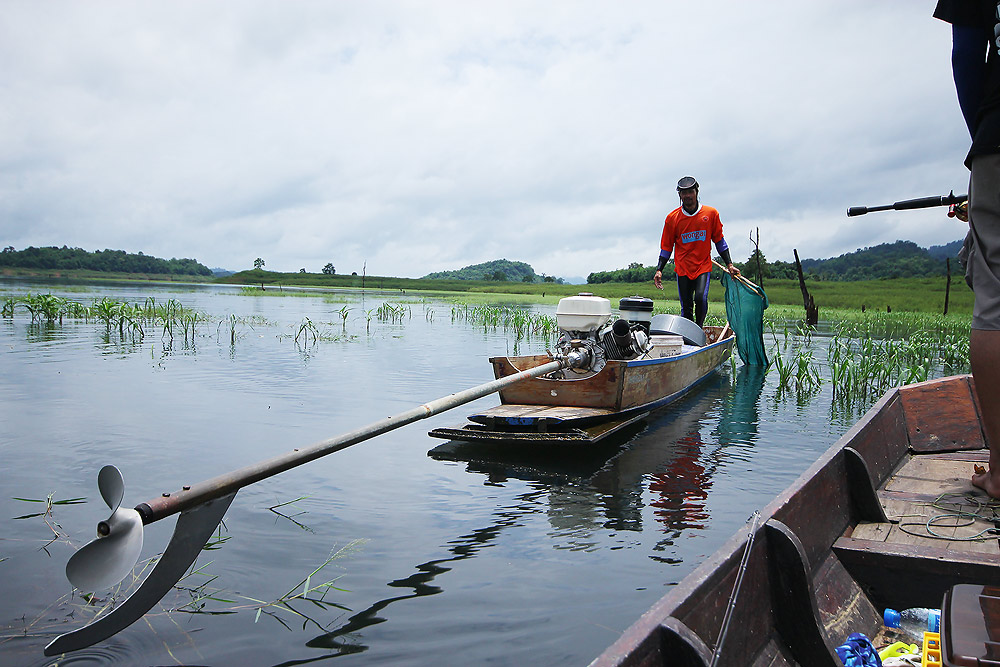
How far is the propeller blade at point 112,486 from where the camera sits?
2213 millimetres

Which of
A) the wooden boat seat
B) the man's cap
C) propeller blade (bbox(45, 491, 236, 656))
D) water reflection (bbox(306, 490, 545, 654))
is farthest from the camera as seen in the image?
the man's cap

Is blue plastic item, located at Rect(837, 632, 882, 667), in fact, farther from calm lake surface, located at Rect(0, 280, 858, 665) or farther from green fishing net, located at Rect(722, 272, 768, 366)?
green fishing net, located at Rect(722, 272, 768, 366)

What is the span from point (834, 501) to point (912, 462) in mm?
1747

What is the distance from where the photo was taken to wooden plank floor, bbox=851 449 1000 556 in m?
2.69

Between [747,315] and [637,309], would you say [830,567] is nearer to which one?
[637,309]

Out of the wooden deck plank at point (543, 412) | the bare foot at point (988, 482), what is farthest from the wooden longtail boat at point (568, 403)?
the bare foot at point (988, 482)

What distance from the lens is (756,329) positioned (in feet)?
39.3

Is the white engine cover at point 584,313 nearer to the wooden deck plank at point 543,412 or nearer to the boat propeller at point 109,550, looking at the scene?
the wooden deck plank at point 543,412

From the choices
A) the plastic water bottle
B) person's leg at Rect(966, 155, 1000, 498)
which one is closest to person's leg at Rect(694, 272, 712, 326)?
person's leg at Rect(966, 155, 1000, 498)

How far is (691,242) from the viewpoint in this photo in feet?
32.1

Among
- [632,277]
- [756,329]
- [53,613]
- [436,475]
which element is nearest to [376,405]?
[436,475]

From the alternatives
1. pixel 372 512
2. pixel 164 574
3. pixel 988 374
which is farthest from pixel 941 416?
pixel 164 574

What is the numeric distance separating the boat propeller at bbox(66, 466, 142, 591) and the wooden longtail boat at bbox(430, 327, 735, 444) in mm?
3580

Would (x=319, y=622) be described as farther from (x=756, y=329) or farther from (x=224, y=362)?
(x=756, y=329)
